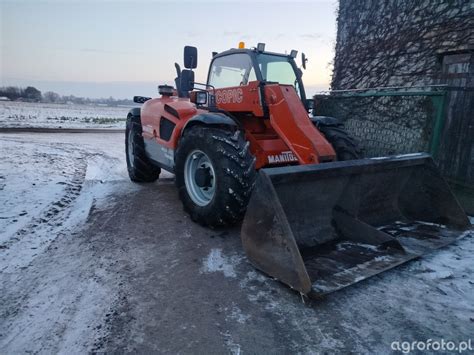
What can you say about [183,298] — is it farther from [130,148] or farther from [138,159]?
[130,148]

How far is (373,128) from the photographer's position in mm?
6602

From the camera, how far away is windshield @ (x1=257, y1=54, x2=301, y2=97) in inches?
182

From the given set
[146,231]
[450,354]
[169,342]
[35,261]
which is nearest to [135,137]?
[146,231]

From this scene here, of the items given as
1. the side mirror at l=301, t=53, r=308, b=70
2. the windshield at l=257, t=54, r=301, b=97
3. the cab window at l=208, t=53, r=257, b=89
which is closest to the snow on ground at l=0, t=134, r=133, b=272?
the cab window at l=208, t=53, r=257, b=89

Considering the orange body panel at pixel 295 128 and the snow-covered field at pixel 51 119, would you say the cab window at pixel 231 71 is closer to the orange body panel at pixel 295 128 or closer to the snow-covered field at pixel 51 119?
the orange body panel at pixel 295 128

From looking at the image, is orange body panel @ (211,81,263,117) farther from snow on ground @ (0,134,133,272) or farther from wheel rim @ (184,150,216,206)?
snow on ground @ (0,134,133,272)

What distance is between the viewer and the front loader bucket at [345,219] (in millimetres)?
2766

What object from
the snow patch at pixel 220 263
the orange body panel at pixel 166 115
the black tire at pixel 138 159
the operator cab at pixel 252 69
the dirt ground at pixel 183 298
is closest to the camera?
the dirt ground at pixel 183 298

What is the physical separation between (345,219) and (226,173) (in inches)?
53.4

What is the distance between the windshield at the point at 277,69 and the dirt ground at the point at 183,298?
2.21 metres

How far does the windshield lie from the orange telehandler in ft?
0.05

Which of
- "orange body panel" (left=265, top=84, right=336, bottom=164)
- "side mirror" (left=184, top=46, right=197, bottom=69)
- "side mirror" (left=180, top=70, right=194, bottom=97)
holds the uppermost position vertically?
"side mirror" (left=184, top=46, right=197, bottom=69)

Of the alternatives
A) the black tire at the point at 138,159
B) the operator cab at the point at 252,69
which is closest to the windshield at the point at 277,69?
the operator cab at the point at 252,69

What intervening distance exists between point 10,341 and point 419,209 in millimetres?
4234
